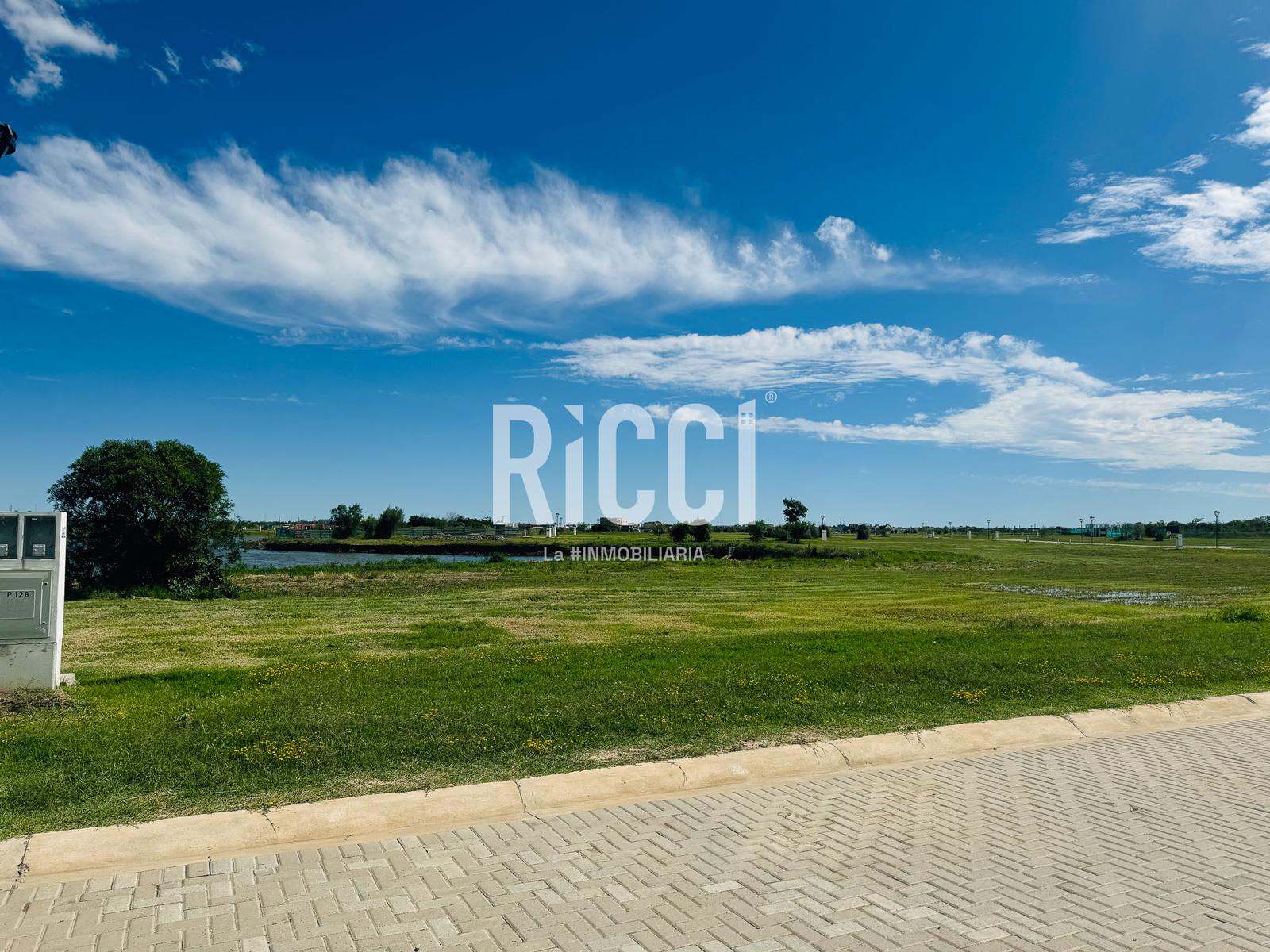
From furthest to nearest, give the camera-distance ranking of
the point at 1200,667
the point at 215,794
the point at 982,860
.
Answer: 1. the point at 1200,667
2. the point at 215,794
3. the point at 982,860

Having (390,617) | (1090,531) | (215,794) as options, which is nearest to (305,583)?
(390,617)

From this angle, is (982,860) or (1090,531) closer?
(982,860)

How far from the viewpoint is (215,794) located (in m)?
5.73

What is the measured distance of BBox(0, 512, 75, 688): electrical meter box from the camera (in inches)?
339

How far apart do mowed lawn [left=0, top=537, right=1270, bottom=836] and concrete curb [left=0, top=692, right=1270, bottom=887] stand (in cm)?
26

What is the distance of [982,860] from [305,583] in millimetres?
30241

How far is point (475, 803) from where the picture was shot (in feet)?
19.2

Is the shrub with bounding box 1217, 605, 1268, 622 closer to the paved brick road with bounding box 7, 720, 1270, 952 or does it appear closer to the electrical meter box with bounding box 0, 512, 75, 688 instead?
the paved brick road with bounding box 7, 720, 1270, 952

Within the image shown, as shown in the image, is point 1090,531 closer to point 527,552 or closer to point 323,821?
point 527,552

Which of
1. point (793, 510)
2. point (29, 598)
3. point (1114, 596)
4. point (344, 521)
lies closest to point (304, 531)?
point (344, 521)

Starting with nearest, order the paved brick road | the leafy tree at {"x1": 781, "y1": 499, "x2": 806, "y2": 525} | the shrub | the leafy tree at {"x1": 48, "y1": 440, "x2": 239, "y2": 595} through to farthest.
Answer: the paved brick road → the shrub → the leafy tree at {"x1": 48, "y1": 440, "x2": 239, "y2": 595} → the leafy tree at {"x1": 781, "y1": 499, "x2": 806, "y2": 525}

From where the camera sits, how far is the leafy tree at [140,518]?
26.2 metres

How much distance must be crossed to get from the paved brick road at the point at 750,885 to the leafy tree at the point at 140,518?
83.4ft

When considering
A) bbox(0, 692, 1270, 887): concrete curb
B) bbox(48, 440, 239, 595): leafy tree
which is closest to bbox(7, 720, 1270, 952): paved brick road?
→ bbox(0, 692, 1270, 887): concrete curb
